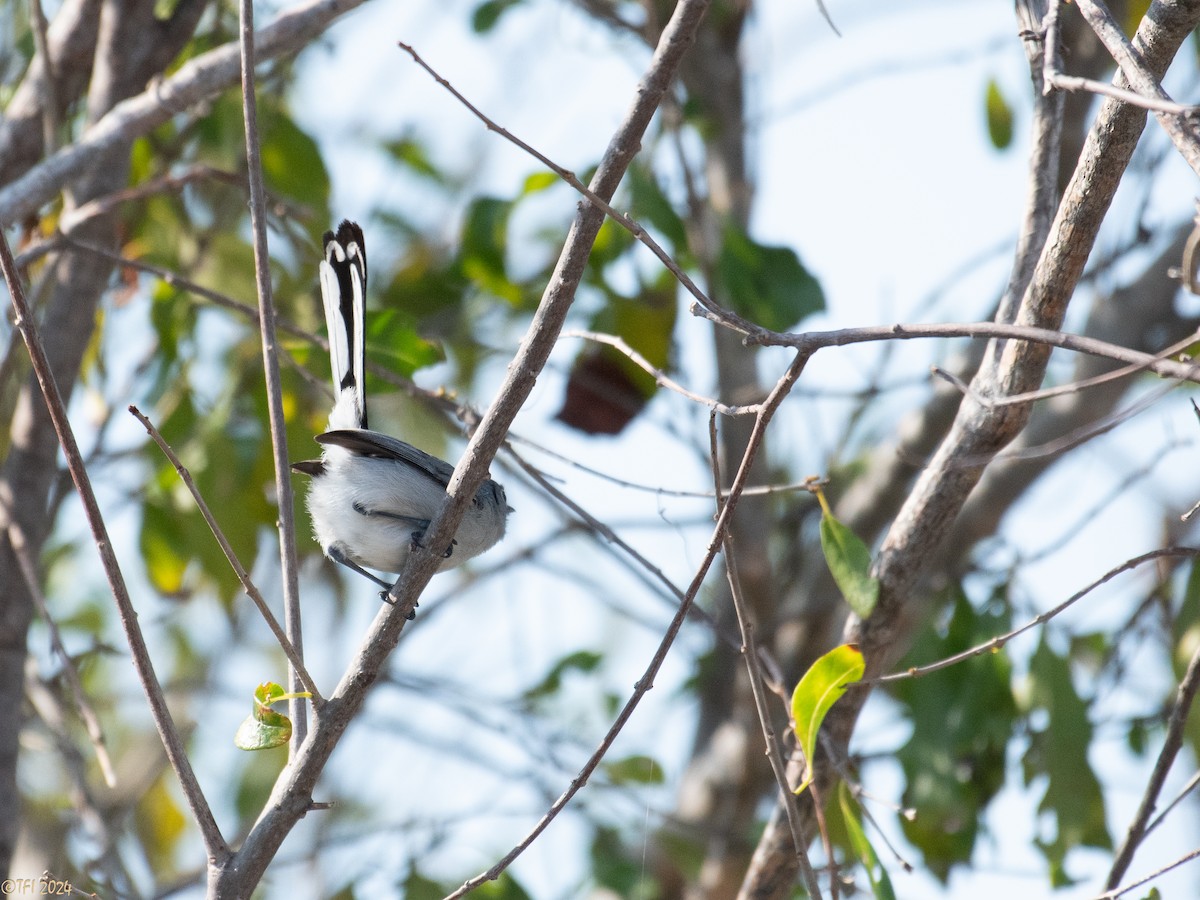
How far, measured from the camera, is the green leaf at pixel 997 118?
4418 millimetres

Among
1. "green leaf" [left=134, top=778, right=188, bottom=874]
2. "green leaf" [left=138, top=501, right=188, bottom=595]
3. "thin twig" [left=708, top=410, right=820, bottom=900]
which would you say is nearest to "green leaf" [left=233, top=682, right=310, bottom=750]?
"thin twig" [left=708, top=410, right=820, bottom=900]

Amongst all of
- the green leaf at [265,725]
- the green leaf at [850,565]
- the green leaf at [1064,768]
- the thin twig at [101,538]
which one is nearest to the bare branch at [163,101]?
the thin twig at [101,538]

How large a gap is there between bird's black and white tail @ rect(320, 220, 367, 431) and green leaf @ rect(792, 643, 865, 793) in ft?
4.49

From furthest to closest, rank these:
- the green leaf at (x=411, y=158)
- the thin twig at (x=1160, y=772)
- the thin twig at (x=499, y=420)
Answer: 1. the green leaf at (x=411, y=158)
2. the thin twig at (x=1160, y=772)
3. the thin twig at (x=499, y=420)

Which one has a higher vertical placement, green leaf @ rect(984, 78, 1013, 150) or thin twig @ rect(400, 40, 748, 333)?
green leaf @ rect(984, 78, 1013, 150)

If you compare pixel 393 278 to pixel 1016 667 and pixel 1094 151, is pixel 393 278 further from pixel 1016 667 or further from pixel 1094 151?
pixel 1094 151

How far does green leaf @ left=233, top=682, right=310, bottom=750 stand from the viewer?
1923mm

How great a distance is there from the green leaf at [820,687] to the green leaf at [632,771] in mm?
2356

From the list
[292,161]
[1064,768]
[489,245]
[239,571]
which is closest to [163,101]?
[292,161]

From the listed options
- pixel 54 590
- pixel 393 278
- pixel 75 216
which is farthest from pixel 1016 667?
pixel 54 590

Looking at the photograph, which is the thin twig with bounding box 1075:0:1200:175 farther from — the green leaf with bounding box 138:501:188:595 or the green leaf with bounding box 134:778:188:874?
the green leaf with bounding box 134:778:188:874

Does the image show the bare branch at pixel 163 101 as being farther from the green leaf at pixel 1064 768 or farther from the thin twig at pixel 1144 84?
the green leaf at pixel 1064 768

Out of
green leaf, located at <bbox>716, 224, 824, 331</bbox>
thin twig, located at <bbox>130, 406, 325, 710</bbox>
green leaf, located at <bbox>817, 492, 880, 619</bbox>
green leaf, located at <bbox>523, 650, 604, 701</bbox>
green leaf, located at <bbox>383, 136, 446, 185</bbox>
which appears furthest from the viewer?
green leaf, located at <bbox>383, 136, 446, 185</bbox>

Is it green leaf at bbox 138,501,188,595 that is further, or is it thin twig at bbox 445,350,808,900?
green leaf at bbox 138,501,188,595
